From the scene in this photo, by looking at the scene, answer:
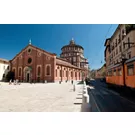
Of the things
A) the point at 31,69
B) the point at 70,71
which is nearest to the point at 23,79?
the point at 31,69

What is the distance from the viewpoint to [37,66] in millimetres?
39031

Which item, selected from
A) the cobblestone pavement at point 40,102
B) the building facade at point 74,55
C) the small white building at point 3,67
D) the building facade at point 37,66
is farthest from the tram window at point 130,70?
the building facade at point 74,55

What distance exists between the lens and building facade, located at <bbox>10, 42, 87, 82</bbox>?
120 feet

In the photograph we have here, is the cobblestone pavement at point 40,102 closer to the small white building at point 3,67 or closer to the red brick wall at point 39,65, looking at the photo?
the red brick wall at point 39,65

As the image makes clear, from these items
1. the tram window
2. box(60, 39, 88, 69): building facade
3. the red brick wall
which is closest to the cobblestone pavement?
the tram window

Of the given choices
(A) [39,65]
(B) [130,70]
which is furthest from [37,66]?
(B) [130,70]

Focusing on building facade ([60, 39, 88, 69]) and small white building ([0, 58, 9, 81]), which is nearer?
small white building ([0, 58, 9, 81])

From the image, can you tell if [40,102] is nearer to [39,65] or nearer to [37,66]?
[39,65]

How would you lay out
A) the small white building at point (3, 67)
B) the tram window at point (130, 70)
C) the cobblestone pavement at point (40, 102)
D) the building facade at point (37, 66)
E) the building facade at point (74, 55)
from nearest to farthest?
the cobblestone pavement at point (40, 102) < the tram window at point (130, 70) < the building facade at point (37, 66) < the small white building at point (3, 67) < the building facade at point (74, 55)

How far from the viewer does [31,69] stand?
131 ft

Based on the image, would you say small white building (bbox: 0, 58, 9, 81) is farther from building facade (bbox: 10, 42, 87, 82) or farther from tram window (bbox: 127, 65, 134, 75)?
tram window (bbox: 127, 65, 134, 75)

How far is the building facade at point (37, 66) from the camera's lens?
3650cm
